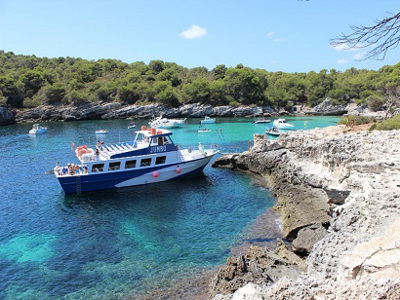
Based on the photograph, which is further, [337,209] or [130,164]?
[130,164]

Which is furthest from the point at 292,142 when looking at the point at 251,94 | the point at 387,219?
the point at 251,94

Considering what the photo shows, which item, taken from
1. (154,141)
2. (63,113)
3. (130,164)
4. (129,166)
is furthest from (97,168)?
(63,113)

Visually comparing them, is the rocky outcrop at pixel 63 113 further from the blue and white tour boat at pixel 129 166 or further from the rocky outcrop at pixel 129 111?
the blue and white tour boat at pixel 129 166

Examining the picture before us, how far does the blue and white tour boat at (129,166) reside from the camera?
1136 inches

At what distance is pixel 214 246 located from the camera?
62.0ft

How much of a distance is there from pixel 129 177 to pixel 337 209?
62.4ft

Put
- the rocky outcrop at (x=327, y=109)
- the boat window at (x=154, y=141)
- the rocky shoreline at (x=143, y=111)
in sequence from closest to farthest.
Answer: the boat window at (x=154, y=141) → the rocky shoreline at (x=143, y=111) → the rocky outcrop at (x=327, y=109)

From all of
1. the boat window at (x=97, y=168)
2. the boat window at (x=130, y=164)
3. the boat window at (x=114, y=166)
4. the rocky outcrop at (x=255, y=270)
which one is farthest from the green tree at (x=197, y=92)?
the rocky outcrop at (x=255, y=270)

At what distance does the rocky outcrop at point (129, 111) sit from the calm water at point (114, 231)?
5538 cm

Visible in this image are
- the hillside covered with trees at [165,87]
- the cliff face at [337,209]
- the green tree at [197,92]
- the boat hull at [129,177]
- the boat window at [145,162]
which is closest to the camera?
the cliff face at [337,209]

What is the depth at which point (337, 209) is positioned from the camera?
56.0 ft

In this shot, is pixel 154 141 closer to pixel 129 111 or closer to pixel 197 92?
pixel 129 111

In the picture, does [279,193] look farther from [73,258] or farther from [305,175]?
[73,258]

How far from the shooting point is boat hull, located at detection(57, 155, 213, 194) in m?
28.5
